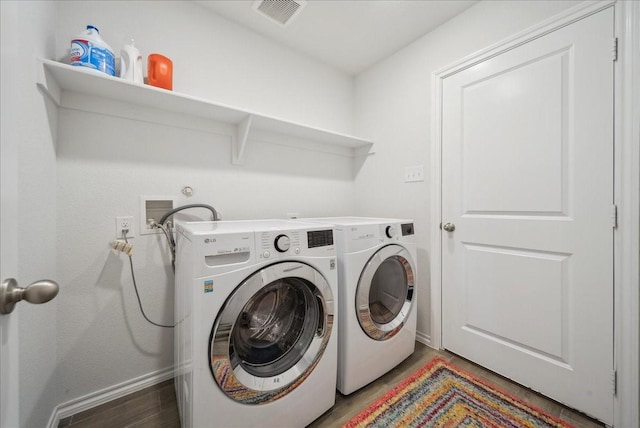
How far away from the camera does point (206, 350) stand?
0.87 m

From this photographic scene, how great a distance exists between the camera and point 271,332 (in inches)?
45.8

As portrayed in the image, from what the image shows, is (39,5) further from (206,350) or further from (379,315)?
(379,315)

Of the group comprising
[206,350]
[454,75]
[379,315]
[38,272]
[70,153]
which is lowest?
[379,315]

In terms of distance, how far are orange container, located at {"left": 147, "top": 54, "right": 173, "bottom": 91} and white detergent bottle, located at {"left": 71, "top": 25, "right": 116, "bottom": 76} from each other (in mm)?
165

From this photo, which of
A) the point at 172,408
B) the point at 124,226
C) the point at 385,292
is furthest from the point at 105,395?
the point at 385,292

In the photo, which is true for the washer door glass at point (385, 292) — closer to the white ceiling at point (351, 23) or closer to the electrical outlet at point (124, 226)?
the electrical outlet at point (124, 226)

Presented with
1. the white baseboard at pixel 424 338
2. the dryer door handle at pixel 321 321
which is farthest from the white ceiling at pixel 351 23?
the white baseboard at pixel 424 338

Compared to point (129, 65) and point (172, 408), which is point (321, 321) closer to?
point (172, 408)

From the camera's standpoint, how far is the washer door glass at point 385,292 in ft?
4.39

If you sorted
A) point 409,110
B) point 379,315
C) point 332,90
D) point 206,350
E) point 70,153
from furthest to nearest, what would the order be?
point 332,90
point 409,110
point 379,315
point 70,153
point 206,350

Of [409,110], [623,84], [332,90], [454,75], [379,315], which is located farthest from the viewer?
[332,90]

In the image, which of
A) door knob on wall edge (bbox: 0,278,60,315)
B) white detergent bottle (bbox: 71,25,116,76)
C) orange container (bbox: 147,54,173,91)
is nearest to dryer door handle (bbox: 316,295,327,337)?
door knob on wall edge (bbox: 0,278,60,315)

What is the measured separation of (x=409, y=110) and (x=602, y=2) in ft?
3.39

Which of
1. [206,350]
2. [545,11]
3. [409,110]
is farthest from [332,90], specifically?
[206,350]
